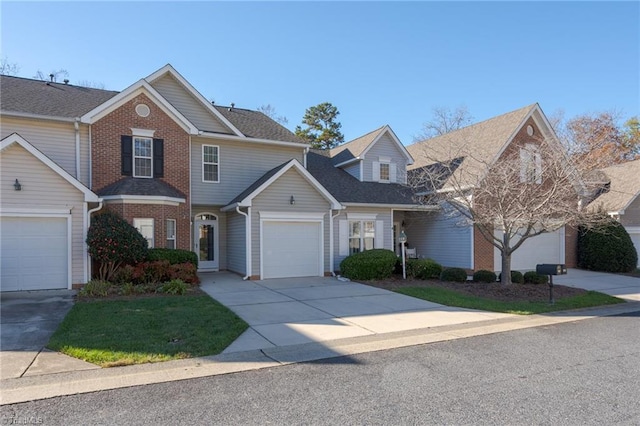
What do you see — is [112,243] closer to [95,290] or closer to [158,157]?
[95,290]

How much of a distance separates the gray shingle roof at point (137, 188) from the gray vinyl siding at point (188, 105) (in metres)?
3.68

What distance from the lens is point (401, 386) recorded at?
17.9 ft

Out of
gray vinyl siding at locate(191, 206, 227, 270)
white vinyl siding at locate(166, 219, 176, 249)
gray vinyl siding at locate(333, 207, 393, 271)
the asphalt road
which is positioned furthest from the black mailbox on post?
gray vinyl siding at locate(191, 206, 227, 270)

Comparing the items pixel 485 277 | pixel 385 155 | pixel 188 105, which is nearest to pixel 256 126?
pixel 188 105

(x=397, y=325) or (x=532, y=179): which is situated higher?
(x=532, y=179)

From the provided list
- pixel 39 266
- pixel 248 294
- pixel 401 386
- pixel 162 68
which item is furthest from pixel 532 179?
pixel 39 266

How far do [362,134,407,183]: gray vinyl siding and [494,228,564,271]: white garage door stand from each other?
611 centimetres

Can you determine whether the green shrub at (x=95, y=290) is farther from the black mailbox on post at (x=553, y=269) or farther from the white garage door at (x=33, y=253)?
the black mailbox on post at (x=553, y=269)

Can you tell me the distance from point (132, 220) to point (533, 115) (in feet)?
59.1

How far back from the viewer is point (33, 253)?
41.9ft

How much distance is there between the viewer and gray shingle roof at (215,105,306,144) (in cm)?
1898

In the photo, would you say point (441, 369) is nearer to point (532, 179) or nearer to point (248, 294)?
point (248, 294)

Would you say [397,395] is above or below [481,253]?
below

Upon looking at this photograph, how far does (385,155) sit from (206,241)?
9.62 m
